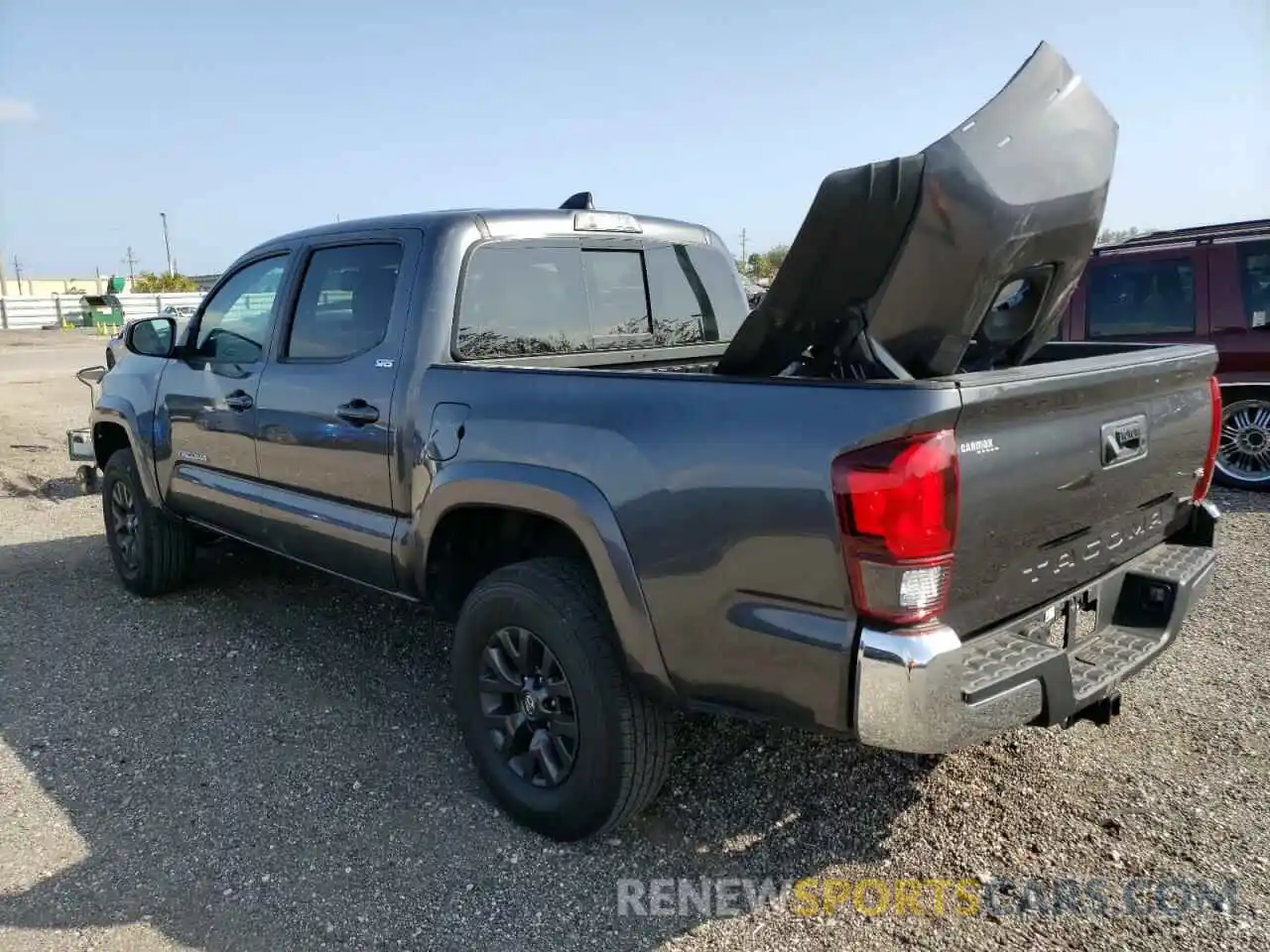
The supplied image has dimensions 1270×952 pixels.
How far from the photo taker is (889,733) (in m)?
2.23

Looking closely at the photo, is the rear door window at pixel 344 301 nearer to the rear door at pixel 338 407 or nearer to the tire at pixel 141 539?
the rear door at pixel 338 407

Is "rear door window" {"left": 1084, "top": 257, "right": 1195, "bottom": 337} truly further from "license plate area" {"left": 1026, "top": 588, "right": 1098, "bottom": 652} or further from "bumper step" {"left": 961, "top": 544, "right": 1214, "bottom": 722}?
"license plate area" {"left": 1026, "top": 588, "right": 1098, "bottom": 652}

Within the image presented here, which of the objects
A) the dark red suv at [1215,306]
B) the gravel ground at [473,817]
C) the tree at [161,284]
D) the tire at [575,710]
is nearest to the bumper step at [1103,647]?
the gravel ground at [473,817]

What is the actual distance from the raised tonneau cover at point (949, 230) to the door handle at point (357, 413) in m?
1.50

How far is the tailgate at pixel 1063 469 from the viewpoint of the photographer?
224 cm

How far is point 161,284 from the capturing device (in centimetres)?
6134

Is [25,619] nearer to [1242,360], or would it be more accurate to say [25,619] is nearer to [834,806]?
[834,806]

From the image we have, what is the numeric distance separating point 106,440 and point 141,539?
2.87 ft

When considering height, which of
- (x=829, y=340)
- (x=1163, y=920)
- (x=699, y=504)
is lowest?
(x=1163, y=920)

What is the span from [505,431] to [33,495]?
7.32 meters

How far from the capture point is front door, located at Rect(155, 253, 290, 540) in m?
4.28

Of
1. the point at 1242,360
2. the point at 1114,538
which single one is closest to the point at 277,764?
the point at 1114,538

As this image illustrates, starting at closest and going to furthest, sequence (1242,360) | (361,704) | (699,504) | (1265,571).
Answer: (699,504) → (361,704) → (1265,571) → (1242,360)

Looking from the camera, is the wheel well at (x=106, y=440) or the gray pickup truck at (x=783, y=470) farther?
the wheel well at (x=106, y=440)
